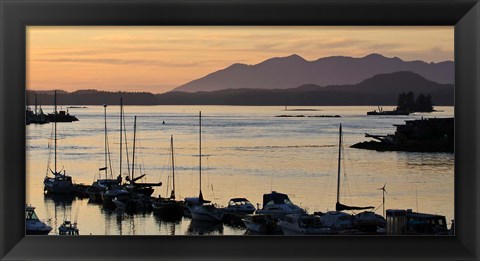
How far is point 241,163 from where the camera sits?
2072 centimetres

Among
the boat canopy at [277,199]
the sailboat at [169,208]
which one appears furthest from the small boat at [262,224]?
the sailboat at [169,208]

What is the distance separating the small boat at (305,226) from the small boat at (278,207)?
107 cm

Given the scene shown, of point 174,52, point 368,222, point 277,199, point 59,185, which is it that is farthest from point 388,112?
point 368,222

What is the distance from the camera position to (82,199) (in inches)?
666

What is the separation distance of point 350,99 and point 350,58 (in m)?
2.53

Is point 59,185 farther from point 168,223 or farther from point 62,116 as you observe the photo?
point 168,223

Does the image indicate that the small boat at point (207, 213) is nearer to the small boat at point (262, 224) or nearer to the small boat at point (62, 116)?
the small boat at point (262, 224)

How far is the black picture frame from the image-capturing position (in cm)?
145

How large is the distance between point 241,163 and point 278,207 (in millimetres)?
8143

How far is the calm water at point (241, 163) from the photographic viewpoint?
50.0 ft

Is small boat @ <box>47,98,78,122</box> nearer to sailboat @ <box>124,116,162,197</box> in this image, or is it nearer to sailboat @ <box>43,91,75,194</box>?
sailboat @ <box>43,91,75,194</box>

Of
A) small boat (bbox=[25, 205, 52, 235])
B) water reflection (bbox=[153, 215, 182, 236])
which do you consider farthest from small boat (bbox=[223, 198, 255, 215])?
small boat (bbox=[25, 205, 52, 235])
